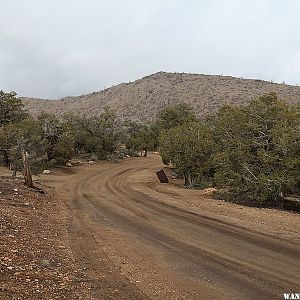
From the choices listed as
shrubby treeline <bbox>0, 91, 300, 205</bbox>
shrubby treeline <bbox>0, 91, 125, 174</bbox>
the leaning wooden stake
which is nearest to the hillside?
shrubby treeline <bbox>0, 91, 125, 174</bbox>

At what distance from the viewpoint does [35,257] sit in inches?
326

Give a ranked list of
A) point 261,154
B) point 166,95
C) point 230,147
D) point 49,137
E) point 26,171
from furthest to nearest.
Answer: point 166,95 → point 49,137 → point 230,147 → point 26,171 → point 261,154

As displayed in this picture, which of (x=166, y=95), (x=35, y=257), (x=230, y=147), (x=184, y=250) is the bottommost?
(x=184, y=250)

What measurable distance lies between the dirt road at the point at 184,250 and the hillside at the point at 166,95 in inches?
2467

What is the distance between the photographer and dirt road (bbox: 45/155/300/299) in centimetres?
682

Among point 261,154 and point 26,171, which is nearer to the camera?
point 261,154

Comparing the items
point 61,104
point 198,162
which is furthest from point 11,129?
point 61,104

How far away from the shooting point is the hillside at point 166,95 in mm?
82500

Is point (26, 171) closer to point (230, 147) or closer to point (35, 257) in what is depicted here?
point (230, 147)

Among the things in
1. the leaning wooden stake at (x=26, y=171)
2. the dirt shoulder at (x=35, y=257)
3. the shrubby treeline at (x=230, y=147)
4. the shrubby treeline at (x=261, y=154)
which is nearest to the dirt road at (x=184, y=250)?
the dirt shoulder at (x=35, y=257)

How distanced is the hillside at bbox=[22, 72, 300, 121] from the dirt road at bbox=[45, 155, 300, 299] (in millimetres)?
62668

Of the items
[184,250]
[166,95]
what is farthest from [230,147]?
[166,95]

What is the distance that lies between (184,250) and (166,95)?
83.7 meters

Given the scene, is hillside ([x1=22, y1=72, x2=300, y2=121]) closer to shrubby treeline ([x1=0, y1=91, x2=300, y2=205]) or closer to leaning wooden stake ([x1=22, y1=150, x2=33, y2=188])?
shrubby treeline ([x1=0, y1=91, x2=300, y2=205])
